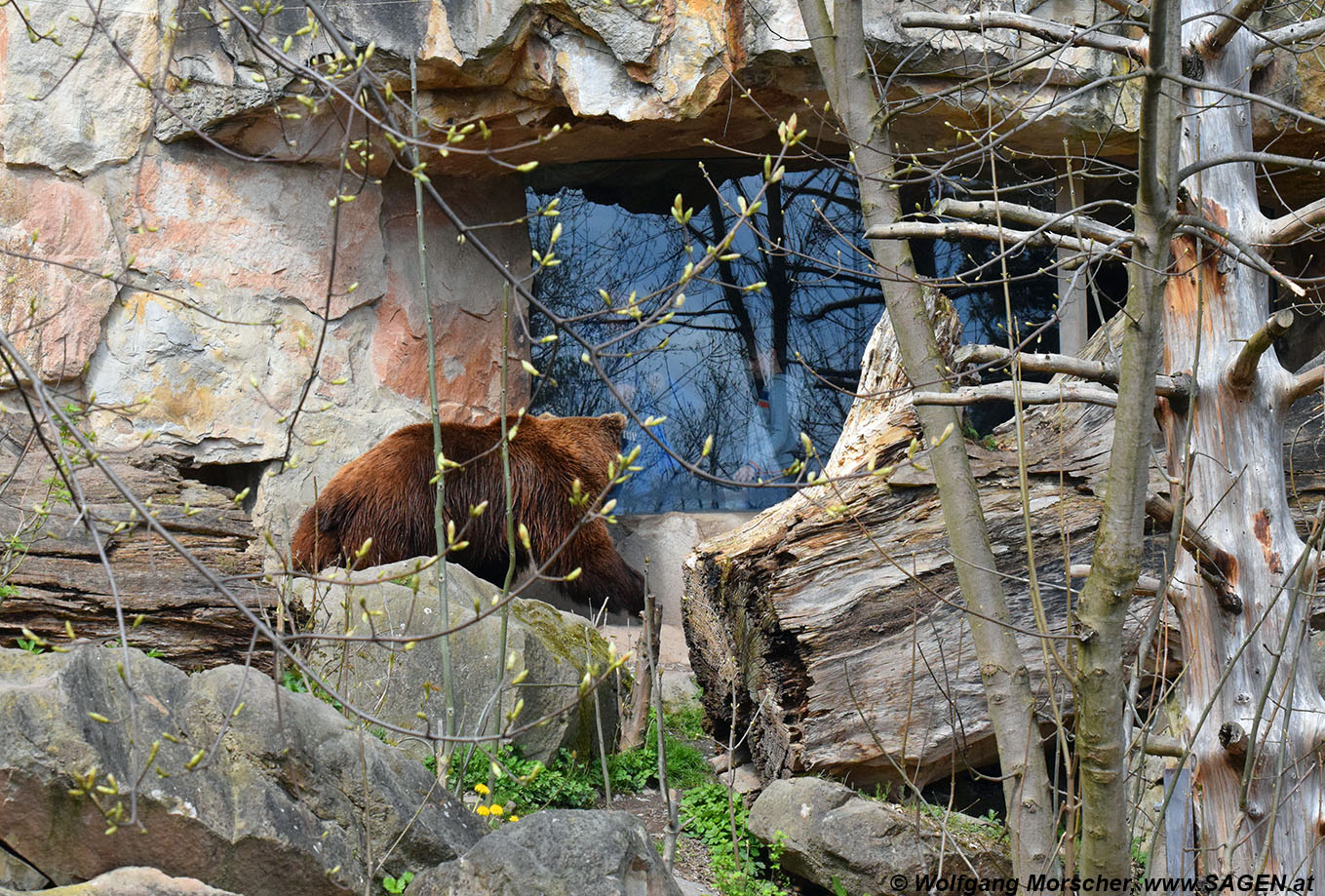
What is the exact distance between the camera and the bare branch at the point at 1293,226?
3.11m

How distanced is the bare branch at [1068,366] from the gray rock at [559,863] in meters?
1.55

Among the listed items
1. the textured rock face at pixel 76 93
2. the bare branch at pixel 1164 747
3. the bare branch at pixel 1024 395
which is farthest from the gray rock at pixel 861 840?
the textured rock face at pixel 76 93

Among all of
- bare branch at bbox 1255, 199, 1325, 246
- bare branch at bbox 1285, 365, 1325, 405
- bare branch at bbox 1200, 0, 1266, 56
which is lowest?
bare branch at bbox 1285, 365, 1325, 405

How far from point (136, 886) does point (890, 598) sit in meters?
2.89

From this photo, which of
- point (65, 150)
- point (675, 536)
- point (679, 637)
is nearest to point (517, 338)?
point (675, 536)

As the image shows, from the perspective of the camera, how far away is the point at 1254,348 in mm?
3154

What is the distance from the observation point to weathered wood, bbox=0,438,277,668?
3904 millimetres

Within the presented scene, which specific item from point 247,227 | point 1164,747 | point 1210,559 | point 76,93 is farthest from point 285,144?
point 1164,747

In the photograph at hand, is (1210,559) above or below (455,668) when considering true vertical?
above

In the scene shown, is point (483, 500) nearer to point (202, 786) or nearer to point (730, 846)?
point (730, 846)

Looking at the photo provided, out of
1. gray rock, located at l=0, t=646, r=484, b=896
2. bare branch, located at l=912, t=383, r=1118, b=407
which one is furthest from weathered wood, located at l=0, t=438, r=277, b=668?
bare branch, located at l=912, t=383, r=1118, b=407

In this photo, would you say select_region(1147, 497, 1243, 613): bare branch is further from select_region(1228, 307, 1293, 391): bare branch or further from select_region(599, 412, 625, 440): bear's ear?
select_region(599, 412, 625, 440): bear's ear

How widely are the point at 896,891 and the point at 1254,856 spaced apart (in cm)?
121

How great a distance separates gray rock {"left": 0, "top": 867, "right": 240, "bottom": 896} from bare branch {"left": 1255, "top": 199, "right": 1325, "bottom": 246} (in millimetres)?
3170
